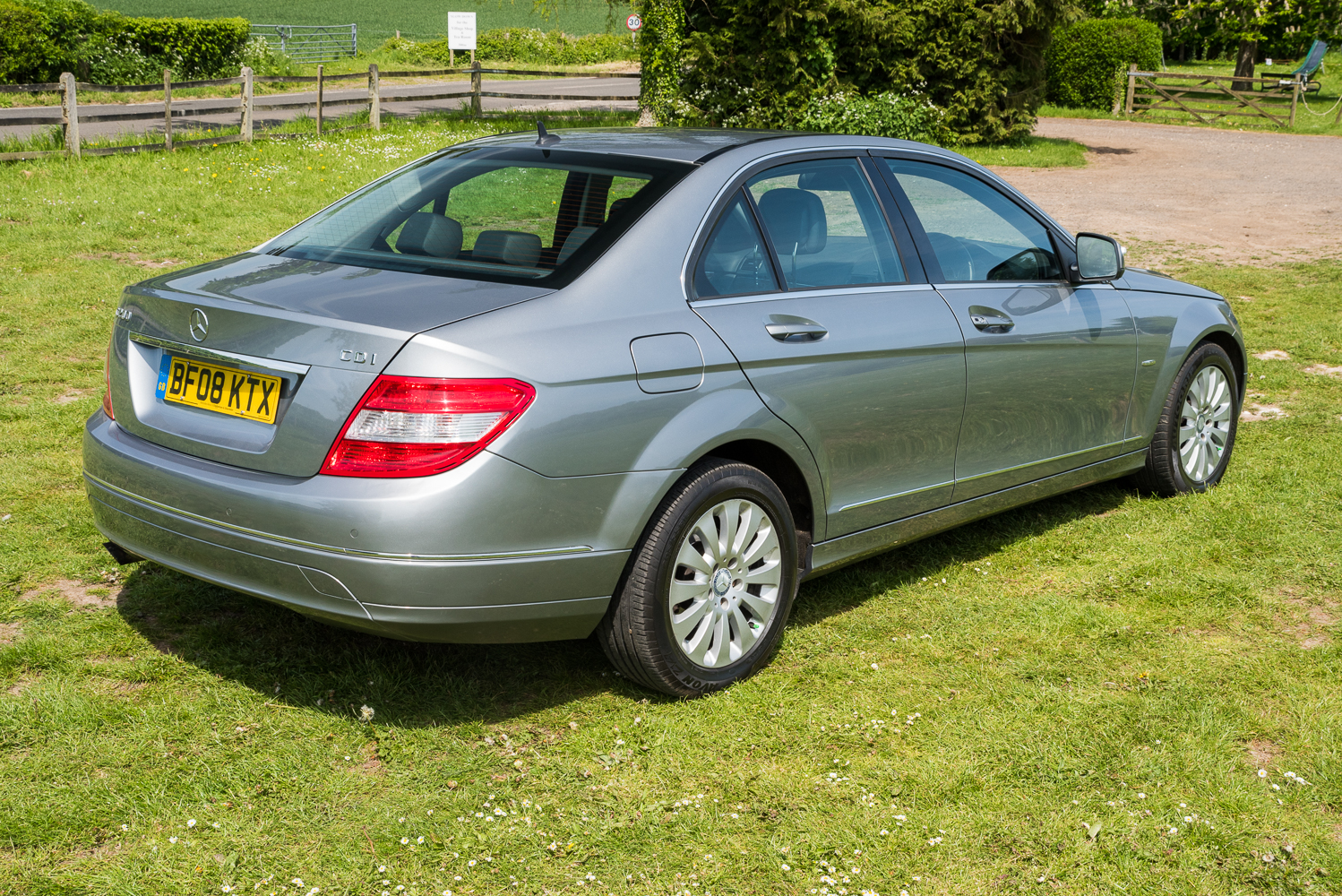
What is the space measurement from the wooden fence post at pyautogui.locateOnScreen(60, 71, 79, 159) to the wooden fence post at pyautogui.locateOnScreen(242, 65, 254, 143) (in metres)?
2.24

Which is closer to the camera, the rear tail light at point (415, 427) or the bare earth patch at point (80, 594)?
the rear tail light at point (415, 427)

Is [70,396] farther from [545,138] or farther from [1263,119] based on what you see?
[1263,119]

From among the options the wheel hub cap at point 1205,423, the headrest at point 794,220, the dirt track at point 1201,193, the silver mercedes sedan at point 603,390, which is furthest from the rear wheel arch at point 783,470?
the dirt track at point 1201,193

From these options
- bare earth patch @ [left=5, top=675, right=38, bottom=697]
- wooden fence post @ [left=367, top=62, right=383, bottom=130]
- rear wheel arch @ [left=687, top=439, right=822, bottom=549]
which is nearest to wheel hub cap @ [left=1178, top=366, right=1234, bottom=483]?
rear wheel arch @ [left=687, top=439, right=822, bottom=549]

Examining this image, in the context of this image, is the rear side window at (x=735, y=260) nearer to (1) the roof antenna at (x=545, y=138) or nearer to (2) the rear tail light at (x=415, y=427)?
(1) the roof antenna at (x=545, y=138)

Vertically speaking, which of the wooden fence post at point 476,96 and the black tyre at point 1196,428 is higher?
the wooden fence post at point 476,96

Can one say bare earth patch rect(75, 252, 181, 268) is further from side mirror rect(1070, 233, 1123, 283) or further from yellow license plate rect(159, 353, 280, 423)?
side mirror rect(1070, 233, 1123, 283)

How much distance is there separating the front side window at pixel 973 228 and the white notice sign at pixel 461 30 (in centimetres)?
2985

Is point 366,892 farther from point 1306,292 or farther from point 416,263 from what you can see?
point 1306,292

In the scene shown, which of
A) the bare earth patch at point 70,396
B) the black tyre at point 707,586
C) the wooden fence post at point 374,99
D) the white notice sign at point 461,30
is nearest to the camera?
the black tyre at point 707,586

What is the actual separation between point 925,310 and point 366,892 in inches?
103

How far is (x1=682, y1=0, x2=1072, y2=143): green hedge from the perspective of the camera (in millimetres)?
20266

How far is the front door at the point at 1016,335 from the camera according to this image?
4.48 metres

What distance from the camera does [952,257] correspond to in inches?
181
